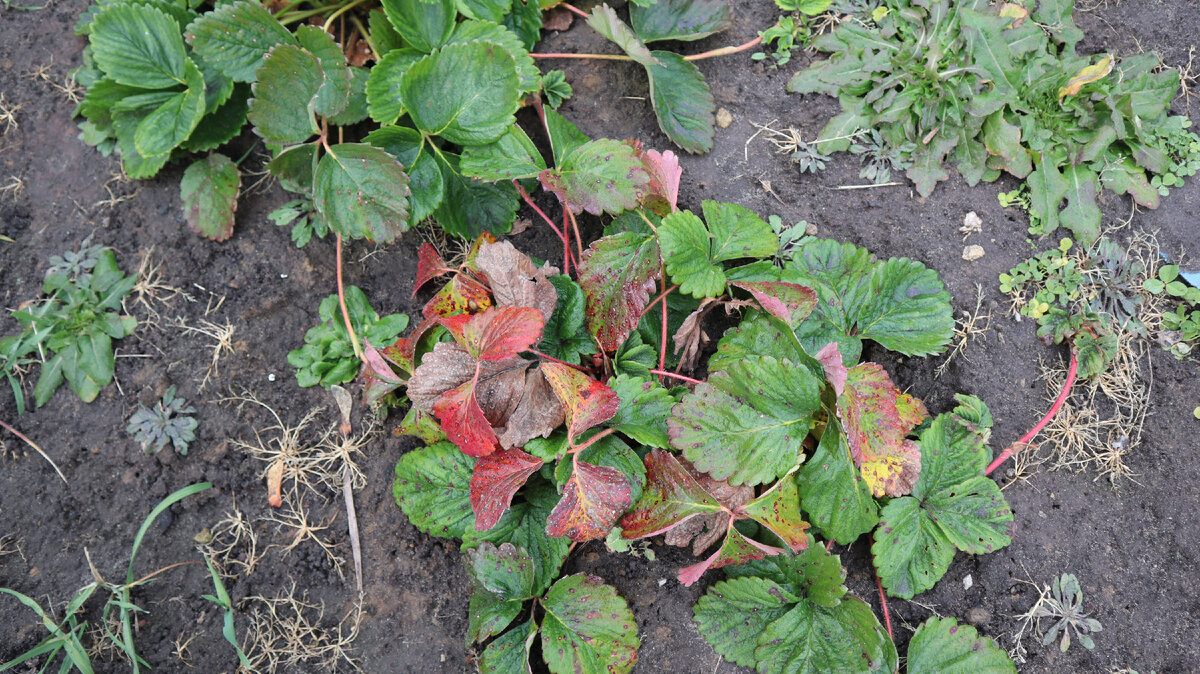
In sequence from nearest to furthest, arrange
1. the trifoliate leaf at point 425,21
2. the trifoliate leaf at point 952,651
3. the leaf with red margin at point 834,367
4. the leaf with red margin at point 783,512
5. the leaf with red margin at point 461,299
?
1. the leaf with red margin at point 834,367
2. the leaf with red margin at point 783,512
3. the trifoliate leaf at point 952,651
4. the leaf with red margin at point 461,299
5. the trifoliate leaf at point 425,21

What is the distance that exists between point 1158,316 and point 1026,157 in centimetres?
55

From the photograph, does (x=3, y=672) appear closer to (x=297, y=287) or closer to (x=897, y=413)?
(x=297, y=287)

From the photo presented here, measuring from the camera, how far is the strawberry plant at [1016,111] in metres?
1.98

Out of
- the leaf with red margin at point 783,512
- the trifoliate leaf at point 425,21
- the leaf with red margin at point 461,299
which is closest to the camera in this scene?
the leaf with red margin at point 783,512

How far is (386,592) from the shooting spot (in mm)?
1812

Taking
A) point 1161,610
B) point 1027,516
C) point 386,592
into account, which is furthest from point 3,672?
point 1161,610

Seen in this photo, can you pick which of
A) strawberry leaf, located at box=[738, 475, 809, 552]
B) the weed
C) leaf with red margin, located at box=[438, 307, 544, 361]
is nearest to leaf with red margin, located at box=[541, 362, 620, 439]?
leaf with red margin, located at box=[438, 307, 544, 361]

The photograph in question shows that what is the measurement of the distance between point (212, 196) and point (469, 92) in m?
0.85

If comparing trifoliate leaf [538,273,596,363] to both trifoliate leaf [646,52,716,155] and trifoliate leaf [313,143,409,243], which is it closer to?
trifoliate leaf [313,143,409,243]

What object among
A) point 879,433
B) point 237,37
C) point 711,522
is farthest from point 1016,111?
point 237,37

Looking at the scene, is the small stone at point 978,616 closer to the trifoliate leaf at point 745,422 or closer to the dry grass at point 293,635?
the trifoliate leaf at point 745,422

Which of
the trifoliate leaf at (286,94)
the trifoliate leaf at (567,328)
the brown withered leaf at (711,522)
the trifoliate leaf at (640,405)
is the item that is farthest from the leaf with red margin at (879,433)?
the trifoliate leaf at (286,94)

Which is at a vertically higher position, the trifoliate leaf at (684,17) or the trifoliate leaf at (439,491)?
the trifoliate leaf at (684,17)

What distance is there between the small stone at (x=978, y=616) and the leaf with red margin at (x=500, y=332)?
4.15 feet
